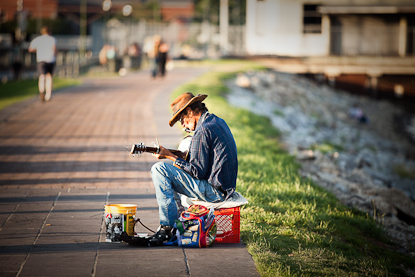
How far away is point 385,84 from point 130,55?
16.2 meters

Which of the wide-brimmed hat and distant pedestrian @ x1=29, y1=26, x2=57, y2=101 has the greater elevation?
distant pedestrian @ x1=29, y1=26, x2=57, y2=101

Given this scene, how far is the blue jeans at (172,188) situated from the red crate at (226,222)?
0.17 m

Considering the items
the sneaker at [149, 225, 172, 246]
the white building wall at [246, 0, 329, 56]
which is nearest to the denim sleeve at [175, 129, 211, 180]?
the sneaker at [149, 225, 172, 246]

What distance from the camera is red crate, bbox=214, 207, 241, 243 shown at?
18.5 feet

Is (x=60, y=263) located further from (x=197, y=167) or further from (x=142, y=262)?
(x=197, y=167)

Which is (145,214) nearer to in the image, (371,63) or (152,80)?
(152,80)

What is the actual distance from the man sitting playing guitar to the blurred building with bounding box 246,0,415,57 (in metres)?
31.2

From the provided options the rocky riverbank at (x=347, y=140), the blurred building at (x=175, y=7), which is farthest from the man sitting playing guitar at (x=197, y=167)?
the blurred building at (x=175, y=7)

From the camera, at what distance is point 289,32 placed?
35781 millimetres

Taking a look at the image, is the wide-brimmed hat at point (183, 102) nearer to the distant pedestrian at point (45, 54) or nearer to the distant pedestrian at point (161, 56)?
the distant pedestrian at point (45, 54)

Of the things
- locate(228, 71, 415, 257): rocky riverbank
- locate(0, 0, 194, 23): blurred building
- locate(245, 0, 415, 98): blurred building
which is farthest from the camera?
locate(0, 0, 194, 23): blurred building

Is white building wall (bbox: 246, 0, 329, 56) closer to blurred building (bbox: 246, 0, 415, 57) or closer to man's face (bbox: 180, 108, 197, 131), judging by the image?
blurred building (bbox: 246, 0, 415, 57)

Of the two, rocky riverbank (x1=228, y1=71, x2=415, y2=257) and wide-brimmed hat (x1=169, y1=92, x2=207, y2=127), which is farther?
rocky riverbank (x1=228, y1=71, x2=415, y2=257)

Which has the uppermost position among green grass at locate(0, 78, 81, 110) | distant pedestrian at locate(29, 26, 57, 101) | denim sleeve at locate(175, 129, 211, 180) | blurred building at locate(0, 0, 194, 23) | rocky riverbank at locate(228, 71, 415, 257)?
blurred building at locate(0, 0, 194, 23)
